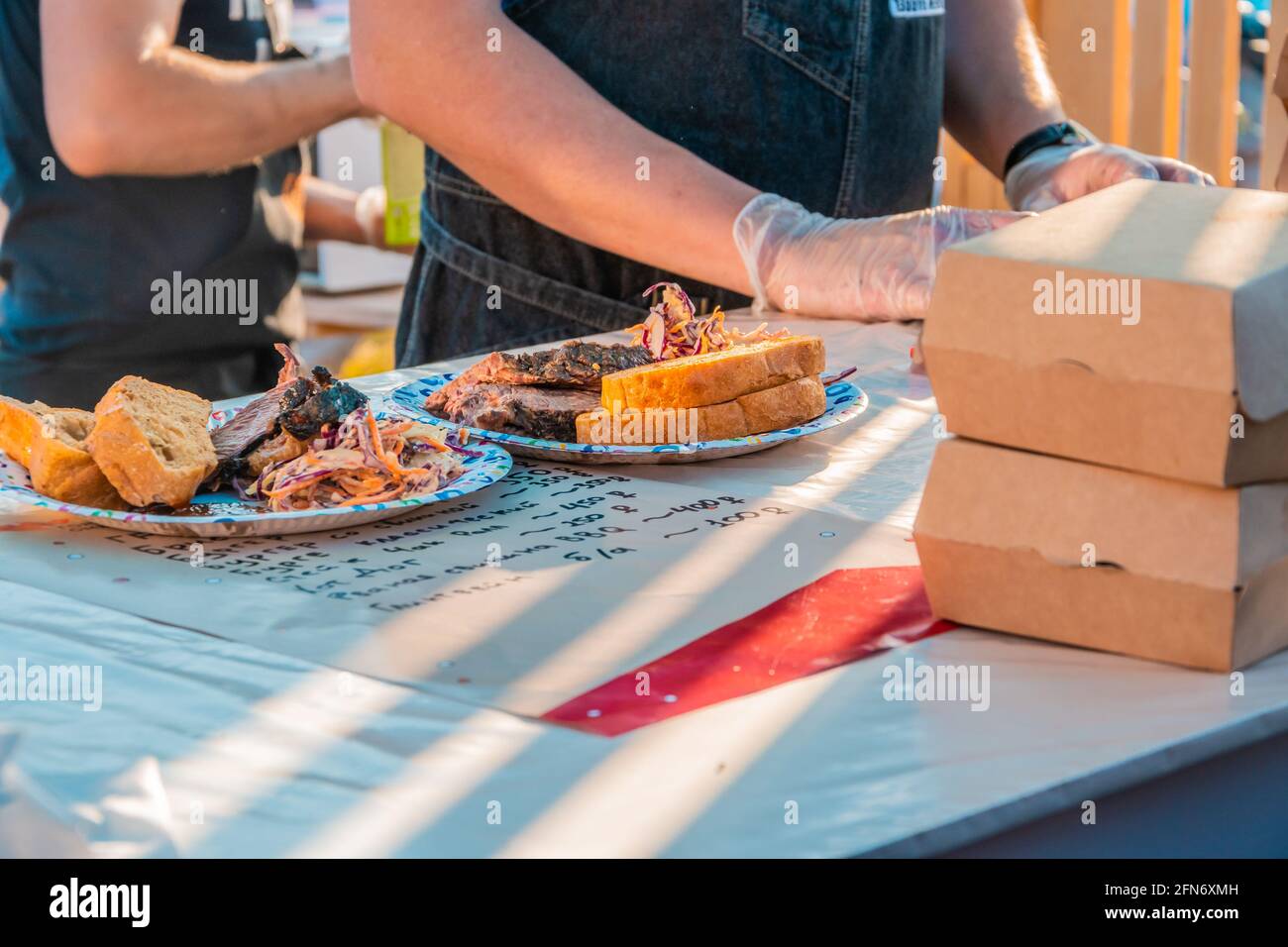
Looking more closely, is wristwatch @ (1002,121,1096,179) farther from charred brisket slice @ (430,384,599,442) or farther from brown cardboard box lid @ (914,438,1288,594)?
brown cardboard box lid @ (914,438,1288,594)

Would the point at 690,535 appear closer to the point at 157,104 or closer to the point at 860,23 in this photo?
the point at 860,23

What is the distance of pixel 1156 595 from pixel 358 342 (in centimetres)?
388

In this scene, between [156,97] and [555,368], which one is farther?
[156,97]

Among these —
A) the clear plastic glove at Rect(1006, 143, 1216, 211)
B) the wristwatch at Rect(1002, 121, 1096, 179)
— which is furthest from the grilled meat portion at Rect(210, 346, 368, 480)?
the wristwatch at Rect(1002, 121, 1096, 179)

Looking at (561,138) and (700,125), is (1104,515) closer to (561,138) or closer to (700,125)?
(561,138)

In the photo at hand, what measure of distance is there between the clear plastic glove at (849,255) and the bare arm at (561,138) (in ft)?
0.11

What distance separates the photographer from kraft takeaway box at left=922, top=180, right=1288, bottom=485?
81 centimetres

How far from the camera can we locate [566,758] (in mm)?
761

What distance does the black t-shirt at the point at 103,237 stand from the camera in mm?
2273

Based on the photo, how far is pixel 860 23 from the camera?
2018 millimetres

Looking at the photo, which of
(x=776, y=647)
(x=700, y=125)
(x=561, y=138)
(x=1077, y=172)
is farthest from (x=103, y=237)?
(x=776, y=647)

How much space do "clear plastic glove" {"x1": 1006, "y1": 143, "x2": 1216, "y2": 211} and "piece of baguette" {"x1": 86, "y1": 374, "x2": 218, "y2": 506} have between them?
4.22 feet

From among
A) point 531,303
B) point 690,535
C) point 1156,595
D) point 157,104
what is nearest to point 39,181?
point 157,104

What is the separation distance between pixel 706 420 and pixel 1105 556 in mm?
473
